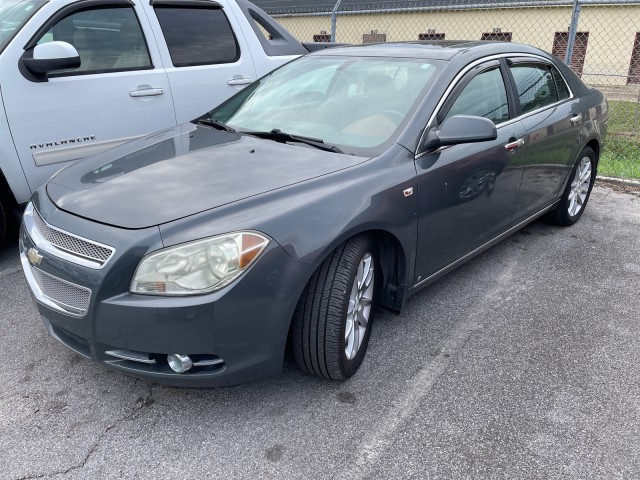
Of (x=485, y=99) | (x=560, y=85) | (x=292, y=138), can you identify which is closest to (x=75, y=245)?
(x=292, y=138)

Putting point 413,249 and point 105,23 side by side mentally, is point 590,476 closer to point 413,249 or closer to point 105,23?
point 413,249

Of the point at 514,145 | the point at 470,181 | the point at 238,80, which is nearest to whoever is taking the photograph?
the point at 470,181

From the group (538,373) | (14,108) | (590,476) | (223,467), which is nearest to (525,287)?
(538,373)

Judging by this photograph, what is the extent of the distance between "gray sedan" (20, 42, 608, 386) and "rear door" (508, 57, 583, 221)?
3 cm

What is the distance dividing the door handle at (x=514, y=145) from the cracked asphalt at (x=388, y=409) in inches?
Answer: 39.0

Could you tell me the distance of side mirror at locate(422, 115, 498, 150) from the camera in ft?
9.09

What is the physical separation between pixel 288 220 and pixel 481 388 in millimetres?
1290

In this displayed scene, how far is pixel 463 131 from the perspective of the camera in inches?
109

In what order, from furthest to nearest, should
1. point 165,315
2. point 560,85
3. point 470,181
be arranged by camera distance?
point 560,85, point 470,181, point 165,315

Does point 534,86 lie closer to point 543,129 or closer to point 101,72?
point 543,129

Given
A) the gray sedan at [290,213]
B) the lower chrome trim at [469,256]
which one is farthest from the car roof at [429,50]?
the lower chrome trim at [469,256]

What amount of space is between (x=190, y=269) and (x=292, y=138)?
3.78ft

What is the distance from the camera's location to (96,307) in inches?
83.7

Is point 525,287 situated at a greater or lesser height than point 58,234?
lesser
